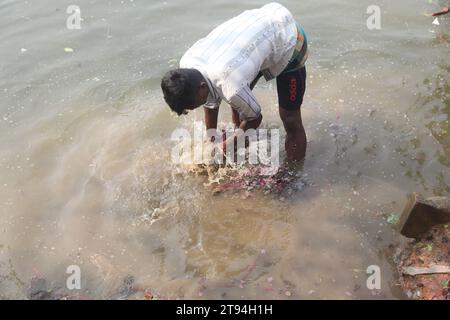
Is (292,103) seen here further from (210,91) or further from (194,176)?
(194,176)

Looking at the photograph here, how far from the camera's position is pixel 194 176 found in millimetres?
4332

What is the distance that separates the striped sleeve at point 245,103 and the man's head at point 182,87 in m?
0.25

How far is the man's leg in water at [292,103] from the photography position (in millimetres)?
3479

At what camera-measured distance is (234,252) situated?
3602 millimetres

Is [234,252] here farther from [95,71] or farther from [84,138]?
[95,71]

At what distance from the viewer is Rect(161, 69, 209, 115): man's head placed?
2855 millimetres

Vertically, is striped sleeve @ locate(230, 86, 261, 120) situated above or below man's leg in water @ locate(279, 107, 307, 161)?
above

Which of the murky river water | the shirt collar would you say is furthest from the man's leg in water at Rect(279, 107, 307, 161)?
the shirt collar

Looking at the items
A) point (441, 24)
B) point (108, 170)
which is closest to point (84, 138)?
point (108, 170)

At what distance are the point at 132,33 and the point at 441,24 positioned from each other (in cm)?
430

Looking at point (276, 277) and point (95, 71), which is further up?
point (95, 71)

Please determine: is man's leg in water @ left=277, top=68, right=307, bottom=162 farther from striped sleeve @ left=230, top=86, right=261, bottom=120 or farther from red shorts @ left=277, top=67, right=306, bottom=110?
striped sleeve @ left=230, top=86, right=261, bottom=120

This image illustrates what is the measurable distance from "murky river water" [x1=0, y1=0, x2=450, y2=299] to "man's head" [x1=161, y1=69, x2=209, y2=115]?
4.31 ft

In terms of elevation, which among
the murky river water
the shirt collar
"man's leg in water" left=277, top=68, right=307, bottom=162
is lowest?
the murky river water
